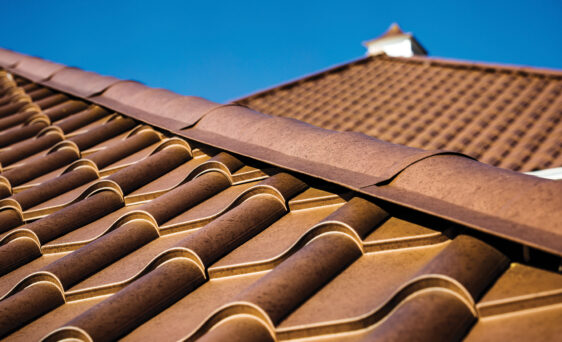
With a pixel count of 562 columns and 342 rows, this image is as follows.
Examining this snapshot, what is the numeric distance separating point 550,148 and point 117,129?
4.95m

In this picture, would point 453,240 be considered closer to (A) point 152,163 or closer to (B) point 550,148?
(A) point 152,163

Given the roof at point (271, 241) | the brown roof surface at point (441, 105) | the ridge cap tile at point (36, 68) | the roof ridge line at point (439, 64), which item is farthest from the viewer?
the roof ridge line at point (439, 64)

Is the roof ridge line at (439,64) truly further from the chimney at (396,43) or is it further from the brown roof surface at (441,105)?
the chimney at (396,43)

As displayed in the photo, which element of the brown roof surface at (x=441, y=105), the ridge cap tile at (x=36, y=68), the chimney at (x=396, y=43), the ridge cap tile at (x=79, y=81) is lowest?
the brown roof surface at (x=441, y=105)

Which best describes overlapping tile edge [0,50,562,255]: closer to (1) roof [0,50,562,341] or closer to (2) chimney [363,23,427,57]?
(1) roof [0,50,562,341]

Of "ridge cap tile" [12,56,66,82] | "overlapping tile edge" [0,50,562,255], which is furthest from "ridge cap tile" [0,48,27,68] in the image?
"overlapping tile edge" [0,50,562,255]

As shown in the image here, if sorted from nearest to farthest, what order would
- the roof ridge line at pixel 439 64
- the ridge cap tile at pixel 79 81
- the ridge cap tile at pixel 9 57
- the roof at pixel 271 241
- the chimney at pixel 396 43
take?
1. the roof at pixel 271 241
2. the ridge cap tile at pixel 79 81
3. the ridge cap tile at pixel 9 57
4. the roof ridge line at pixel 439 64
5. the chimney at pixel 396 43

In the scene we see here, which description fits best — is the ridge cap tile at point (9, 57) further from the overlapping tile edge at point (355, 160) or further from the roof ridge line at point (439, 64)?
the roof ridge line at point (439, 64)

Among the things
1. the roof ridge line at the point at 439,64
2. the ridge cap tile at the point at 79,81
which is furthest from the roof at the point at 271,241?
the roof ridge line at the point at 439,64

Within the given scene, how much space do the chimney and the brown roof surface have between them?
6.23 ft

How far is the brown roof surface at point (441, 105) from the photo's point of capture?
6711 mm

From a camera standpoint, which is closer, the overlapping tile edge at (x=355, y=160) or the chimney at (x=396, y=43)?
the overlapping tile edge at (x=355, y=160)

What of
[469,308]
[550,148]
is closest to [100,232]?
[469,308]

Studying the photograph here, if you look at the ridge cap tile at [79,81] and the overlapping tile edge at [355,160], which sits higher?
the ridge cap tile at [79,81]
